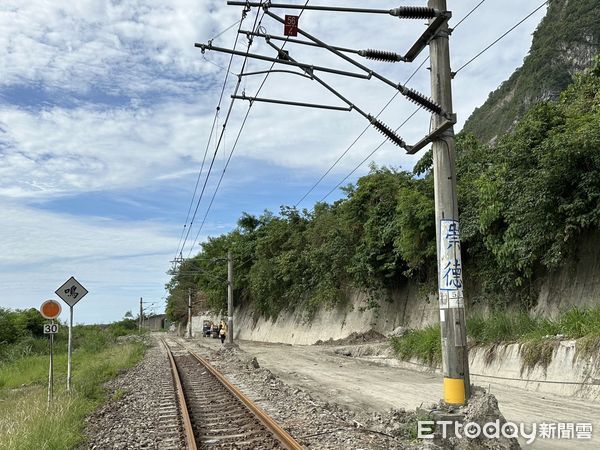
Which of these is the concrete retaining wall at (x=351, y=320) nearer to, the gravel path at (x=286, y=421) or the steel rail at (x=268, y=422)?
the gravel path at (x=286, y=421)

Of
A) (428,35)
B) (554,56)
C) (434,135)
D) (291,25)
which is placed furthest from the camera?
(554,56)

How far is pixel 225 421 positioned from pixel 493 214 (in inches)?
385

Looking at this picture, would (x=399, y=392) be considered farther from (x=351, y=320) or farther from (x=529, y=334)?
(x=351, y=320)

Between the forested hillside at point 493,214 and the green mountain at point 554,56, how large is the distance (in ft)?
188

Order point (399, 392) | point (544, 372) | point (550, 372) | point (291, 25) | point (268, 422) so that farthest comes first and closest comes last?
1. point (399, 392)
2. point (544, 372)
3. point (550, 372)
4. point (268, 422)
5. point (291, 25)

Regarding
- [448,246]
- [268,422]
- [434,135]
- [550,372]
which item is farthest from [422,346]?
[434,135]

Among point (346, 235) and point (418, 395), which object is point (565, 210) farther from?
point (346, 235)

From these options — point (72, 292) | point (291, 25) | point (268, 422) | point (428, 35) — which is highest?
point (291, 25)

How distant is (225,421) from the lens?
409 inches

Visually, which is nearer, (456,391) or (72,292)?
(456,391)

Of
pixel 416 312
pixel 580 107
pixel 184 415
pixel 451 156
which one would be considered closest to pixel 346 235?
pixel 416 312

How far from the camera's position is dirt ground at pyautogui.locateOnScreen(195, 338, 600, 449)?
9016mm

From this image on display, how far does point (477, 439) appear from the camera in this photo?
22.1 feet

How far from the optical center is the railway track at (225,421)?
8391 millimetres
